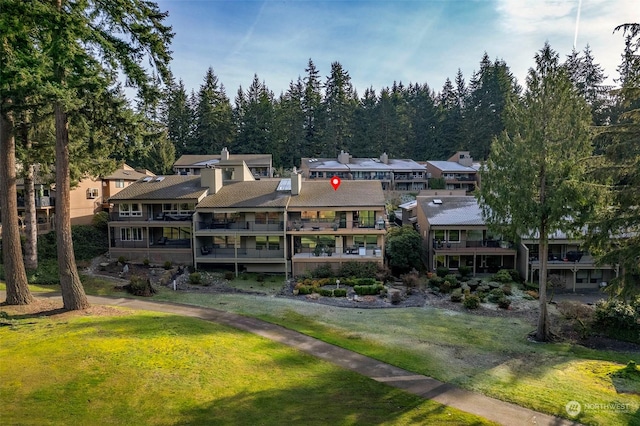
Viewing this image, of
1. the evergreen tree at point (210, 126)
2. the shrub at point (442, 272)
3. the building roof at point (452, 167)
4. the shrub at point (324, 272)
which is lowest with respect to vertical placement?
the shrub at point (442, 272)

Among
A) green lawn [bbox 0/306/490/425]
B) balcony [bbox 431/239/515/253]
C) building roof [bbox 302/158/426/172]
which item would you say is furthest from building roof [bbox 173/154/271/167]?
green lawn [bbox 0/306/490/425]

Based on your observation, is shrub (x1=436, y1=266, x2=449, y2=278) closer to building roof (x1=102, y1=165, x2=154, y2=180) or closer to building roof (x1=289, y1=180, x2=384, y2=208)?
building roof (x1=289, y1=180, x2=384, y2=208)

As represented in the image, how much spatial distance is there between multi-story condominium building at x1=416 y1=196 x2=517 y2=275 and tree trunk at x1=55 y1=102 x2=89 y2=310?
84.1 feet

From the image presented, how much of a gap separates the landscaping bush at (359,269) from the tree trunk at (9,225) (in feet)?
64.4

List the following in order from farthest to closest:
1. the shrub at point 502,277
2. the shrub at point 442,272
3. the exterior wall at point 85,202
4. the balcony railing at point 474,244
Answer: the exterior wall at point 85,202 → the balcony railing at point 474,244 → the shrub at point 442,272 → the shrub at point 502,277

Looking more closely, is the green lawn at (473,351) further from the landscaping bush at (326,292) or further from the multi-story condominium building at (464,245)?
the multi-story condominium building at (464,245)

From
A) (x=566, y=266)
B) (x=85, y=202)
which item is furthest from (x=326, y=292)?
(x=85, y=202)

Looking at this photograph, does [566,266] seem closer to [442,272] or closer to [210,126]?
[442,272]

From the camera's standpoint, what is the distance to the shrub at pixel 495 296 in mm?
26122

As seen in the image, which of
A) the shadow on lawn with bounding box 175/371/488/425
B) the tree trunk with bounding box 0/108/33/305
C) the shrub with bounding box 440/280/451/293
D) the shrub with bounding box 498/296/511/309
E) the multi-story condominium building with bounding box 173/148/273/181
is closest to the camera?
the shadow on lawn with bounding box 175/371/488/425

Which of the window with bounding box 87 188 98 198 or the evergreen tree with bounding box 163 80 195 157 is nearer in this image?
the window with bounding box 87 188 98 198

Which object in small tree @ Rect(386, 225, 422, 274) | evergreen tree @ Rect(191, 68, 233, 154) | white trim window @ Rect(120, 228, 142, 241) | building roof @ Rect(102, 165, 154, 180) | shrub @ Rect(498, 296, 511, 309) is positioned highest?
evergreen tree @ Rect(191, 68, 233, 154)

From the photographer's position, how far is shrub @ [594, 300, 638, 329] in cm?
2159

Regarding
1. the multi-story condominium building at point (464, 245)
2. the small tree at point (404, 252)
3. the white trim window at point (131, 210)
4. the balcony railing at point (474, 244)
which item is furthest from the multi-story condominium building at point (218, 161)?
the balcony railing at point (474, 244)
